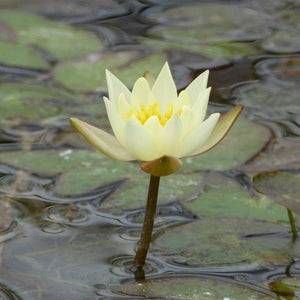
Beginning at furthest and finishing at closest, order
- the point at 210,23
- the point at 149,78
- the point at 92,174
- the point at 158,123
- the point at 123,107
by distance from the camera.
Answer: the point at 210,23 → the point at 92,174 → the point at 149,78 → the point at 123,107 → the point at 158,123

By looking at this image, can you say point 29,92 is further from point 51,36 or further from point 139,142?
point 139,142

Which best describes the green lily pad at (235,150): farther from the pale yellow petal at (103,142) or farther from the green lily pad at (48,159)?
the pale yellow petal at (103,142)

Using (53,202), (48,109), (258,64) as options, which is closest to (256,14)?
(258,64)

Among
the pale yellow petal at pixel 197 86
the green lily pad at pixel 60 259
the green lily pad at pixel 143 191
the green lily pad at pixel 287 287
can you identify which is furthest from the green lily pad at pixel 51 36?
the green lily pad at pixel 287 287

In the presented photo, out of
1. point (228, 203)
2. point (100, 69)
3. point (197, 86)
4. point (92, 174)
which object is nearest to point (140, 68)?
point (100, 69)

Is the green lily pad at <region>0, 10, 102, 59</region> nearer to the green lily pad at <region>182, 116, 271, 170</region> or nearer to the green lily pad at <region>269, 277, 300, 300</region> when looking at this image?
the green lily pad at <region>182, 116, 271, 170</region>

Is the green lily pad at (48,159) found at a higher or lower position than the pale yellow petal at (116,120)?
lower
